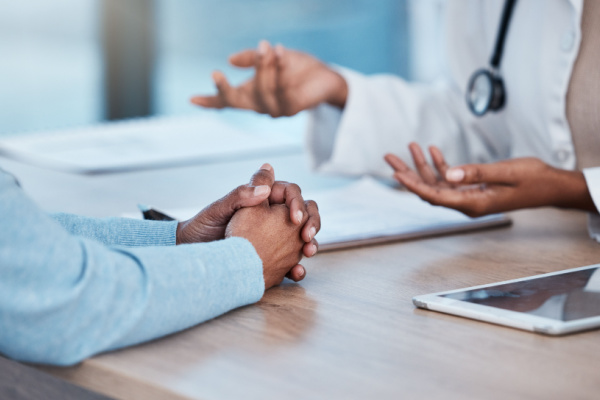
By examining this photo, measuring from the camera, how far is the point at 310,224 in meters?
0.74

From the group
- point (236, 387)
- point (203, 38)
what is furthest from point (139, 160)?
point (203, 38)

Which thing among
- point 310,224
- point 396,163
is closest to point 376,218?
point 396,163

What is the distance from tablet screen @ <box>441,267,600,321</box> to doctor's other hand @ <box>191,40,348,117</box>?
1.91ft

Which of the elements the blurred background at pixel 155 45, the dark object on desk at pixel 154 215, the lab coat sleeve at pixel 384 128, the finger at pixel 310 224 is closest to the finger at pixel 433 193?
the finger at pixel 310 224

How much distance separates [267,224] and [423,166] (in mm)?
358

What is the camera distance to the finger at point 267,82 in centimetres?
114

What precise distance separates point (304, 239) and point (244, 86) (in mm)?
491

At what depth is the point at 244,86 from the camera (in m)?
1.17

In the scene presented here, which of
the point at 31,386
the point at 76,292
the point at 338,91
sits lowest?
the point at 31,386

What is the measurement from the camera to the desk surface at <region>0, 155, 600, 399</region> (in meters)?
0.48

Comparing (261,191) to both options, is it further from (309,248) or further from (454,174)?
(454,174)

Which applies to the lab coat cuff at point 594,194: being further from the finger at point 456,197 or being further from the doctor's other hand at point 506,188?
→ the finger at point 456,197

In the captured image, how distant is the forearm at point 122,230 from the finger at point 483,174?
1.02 ft

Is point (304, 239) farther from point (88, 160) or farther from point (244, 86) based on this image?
point (88, 160)
